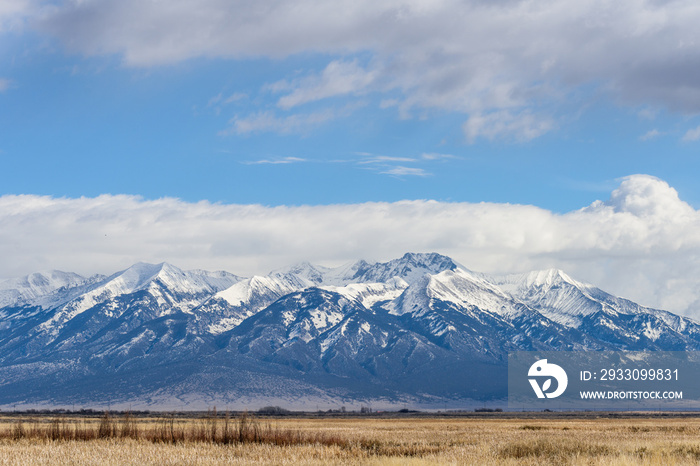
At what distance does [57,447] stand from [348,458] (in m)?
15.1

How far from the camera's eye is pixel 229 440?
44.2m

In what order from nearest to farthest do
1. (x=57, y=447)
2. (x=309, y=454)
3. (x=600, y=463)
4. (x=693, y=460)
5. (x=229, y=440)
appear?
(x=600, y=463) → (x=693, y=460) → (x=309, y=454) → (x=57, y=447) → (x=229, y=440)

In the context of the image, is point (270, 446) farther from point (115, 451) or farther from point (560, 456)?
point (560, 456)

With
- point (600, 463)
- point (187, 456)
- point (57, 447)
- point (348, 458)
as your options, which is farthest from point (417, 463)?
point (57, 447)

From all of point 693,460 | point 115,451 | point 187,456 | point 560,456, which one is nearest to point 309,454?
point 187,456

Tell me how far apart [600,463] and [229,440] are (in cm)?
2120

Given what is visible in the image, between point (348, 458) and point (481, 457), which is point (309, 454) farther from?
point (481, 457)

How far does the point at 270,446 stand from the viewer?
40.8 metres

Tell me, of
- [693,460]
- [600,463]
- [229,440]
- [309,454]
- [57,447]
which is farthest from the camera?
[229,440]

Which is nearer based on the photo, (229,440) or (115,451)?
(115,451)

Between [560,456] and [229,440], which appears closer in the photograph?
[560,456]

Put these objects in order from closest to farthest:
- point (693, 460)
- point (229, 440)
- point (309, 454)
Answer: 1. point (693, 460)
2. point (309, 454)
3. point (229, 440)

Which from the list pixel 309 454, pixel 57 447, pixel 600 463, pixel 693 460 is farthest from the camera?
pixel 57 447

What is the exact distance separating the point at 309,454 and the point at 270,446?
4.73 meters
